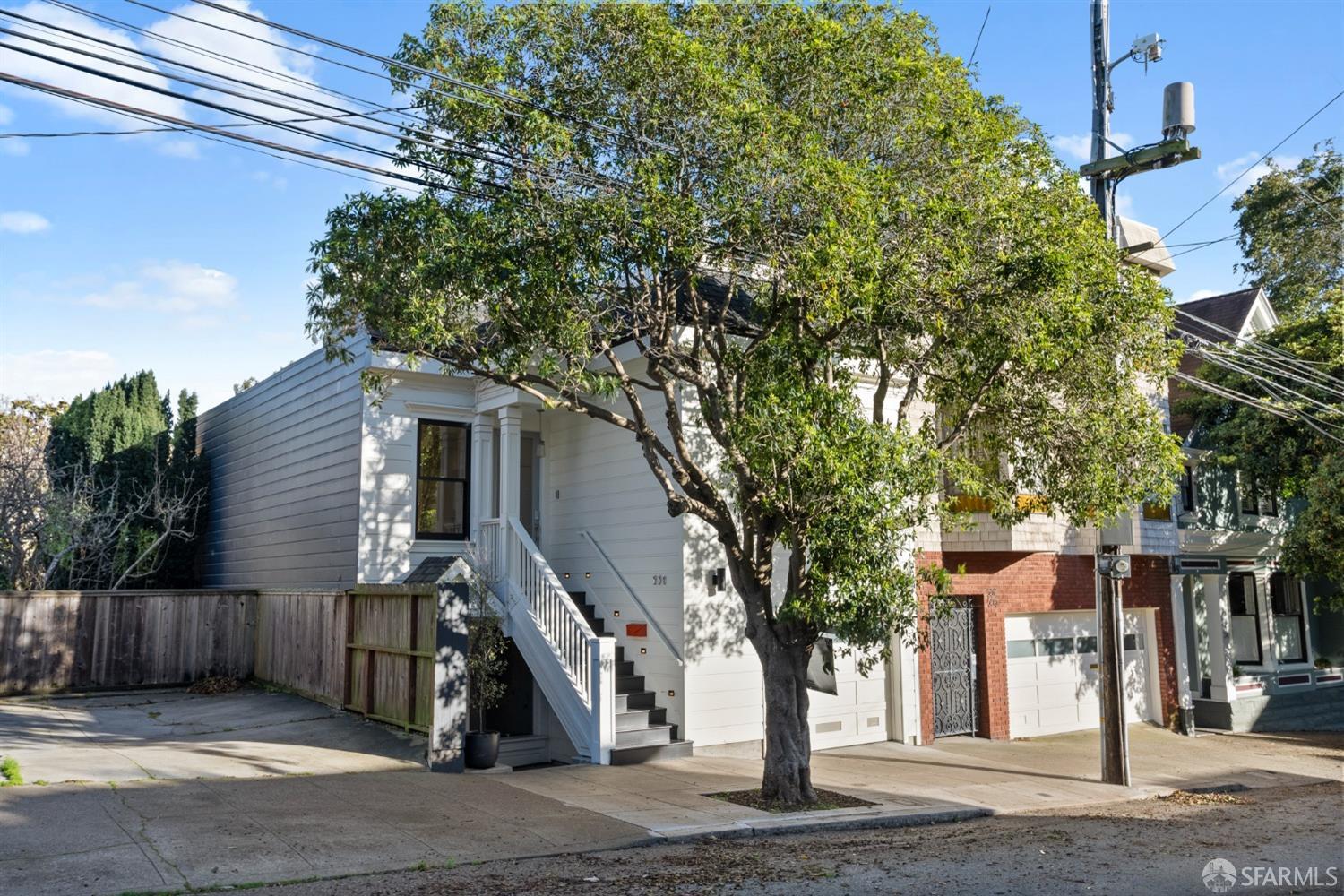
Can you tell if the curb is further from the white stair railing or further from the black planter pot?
the black planter pot

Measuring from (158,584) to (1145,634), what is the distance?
21375mm

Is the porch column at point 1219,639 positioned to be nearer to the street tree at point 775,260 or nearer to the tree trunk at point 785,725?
the street tree at point 775,260

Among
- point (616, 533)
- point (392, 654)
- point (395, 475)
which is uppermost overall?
point (395, 475)

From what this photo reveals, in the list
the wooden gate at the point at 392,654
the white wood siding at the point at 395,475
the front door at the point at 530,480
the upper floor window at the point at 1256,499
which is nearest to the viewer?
the wooden gate at the point at 392,654

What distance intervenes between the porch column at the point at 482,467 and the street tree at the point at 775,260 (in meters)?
5.59

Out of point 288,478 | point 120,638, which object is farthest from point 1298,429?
point 120,638

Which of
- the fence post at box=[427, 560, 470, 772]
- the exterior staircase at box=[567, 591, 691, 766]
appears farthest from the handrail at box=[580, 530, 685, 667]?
the fence post at box=[427, 560, 470, 772]

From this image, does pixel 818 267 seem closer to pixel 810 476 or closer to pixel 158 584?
pixel 810 476

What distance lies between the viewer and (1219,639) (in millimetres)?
21203

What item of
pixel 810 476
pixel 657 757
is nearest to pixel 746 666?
pixel 657 757

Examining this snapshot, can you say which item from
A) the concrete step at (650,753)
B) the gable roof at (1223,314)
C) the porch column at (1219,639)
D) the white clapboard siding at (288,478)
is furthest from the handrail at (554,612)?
the gable roof at (1223,314)

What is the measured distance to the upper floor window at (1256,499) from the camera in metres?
21.3

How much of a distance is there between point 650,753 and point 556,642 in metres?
1.94

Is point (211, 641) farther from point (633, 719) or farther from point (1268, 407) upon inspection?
point (1268, 407)
